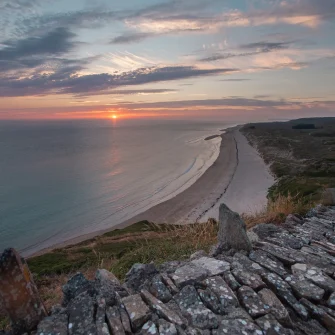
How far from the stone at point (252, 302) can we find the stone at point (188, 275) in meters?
0.64

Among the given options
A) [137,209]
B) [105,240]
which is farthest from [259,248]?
[137,209]

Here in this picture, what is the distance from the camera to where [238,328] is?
3.37 m

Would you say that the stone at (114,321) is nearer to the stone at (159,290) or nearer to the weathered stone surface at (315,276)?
the stone at (159,290)

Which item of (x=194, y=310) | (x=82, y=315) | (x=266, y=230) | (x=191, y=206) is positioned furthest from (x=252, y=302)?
(x=191, y=206)

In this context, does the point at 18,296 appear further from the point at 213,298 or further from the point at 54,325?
the point at 213,298

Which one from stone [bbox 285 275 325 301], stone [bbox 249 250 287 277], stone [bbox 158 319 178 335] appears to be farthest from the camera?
stone [bbox 249 250 287 277]

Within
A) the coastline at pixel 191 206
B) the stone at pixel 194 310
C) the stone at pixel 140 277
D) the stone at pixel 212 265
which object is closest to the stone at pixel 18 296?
the stone at pixel 140 277

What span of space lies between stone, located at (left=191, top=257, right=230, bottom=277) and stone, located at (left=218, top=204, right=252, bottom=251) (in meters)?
0.63

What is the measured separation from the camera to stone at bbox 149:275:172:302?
4035mm

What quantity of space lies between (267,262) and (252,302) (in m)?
1.29

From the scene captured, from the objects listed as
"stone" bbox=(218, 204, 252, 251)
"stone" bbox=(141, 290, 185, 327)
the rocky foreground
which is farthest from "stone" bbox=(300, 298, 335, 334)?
"stone" bbox=(141, 290, 185, 327)

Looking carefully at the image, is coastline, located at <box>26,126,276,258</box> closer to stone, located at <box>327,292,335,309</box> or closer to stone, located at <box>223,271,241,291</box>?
stone, located at <box>223,271,241,291</box>

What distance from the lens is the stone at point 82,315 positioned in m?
3.36

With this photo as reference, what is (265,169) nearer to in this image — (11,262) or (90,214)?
(90,214)
